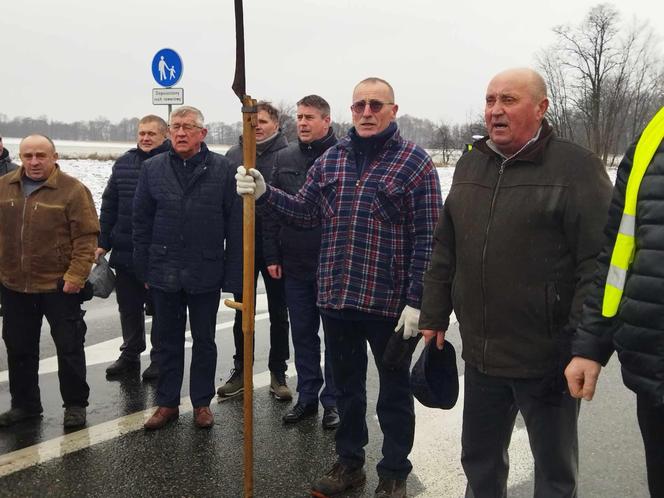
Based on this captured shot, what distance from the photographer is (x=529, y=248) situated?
8.25ft

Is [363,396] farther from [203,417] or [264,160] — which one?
[264,160]

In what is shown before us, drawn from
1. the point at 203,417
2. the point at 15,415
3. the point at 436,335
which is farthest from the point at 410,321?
the point at 15,415

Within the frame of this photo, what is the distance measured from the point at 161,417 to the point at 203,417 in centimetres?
27

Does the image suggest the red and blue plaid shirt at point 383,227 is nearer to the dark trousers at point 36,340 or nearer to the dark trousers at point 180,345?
the dark trousers at point 180,345

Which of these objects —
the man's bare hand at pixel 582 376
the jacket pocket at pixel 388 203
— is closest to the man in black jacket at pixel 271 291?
the jacket pocket at pixel 388 203

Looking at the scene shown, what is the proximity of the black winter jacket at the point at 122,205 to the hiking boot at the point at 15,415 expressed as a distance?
56.4 inches

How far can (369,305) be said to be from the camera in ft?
11.1

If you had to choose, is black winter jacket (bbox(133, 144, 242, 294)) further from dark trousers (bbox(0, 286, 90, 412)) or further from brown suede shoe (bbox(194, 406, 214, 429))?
brown suede shoe (bbox(194, 406, 214, 429))

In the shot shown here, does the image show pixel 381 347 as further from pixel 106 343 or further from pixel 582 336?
pixel 106 343

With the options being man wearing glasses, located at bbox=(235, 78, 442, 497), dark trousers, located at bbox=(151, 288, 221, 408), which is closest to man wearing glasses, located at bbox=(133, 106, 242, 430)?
dark trousers, located at bbox=(151, 288, 221, 408)

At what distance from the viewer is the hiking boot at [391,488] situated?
135 inches

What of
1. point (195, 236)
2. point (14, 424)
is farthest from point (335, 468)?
point (14, 424)

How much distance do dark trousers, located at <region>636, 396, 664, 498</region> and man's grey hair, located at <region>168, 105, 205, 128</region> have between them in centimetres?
317

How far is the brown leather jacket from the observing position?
13.8 ft
